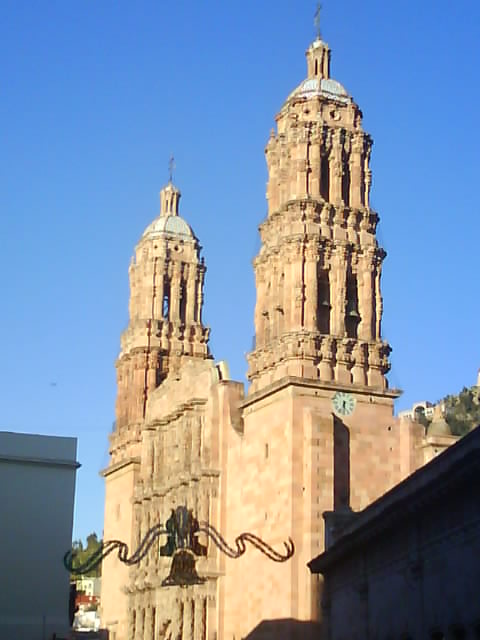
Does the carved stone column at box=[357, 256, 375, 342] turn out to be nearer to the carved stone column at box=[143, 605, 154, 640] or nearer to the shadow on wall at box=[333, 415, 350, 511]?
the shadow on wall at box=[333, 415, 350, 511]

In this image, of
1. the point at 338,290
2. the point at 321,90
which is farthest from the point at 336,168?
the point at 338,290

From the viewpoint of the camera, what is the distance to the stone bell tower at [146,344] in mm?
64875

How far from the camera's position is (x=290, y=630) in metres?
42.5

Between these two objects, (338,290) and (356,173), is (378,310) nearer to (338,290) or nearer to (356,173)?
(338,290)

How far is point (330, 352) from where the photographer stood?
151 ft

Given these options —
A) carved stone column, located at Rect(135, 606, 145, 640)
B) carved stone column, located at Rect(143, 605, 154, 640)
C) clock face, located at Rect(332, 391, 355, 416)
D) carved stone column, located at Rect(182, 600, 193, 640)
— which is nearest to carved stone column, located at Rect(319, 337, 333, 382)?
clock face, located at Rect(332, 391, 355, 416)

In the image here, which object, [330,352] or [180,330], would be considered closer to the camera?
[330,352]

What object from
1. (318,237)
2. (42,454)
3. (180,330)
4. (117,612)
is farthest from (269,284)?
(117,612)

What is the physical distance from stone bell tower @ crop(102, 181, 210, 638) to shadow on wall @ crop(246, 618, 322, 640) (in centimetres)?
1999

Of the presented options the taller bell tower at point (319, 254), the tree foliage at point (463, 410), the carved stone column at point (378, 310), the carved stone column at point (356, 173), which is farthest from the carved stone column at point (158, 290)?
the tree foliage at point (463, 410)

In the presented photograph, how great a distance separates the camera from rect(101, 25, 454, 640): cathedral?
44312 millimetres

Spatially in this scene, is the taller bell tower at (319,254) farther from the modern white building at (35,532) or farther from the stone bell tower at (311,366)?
the modern white building at (35,532)

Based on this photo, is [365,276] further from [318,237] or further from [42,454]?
[42,454]

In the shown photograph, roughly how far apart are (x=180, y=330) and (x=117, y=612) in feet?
49.5
